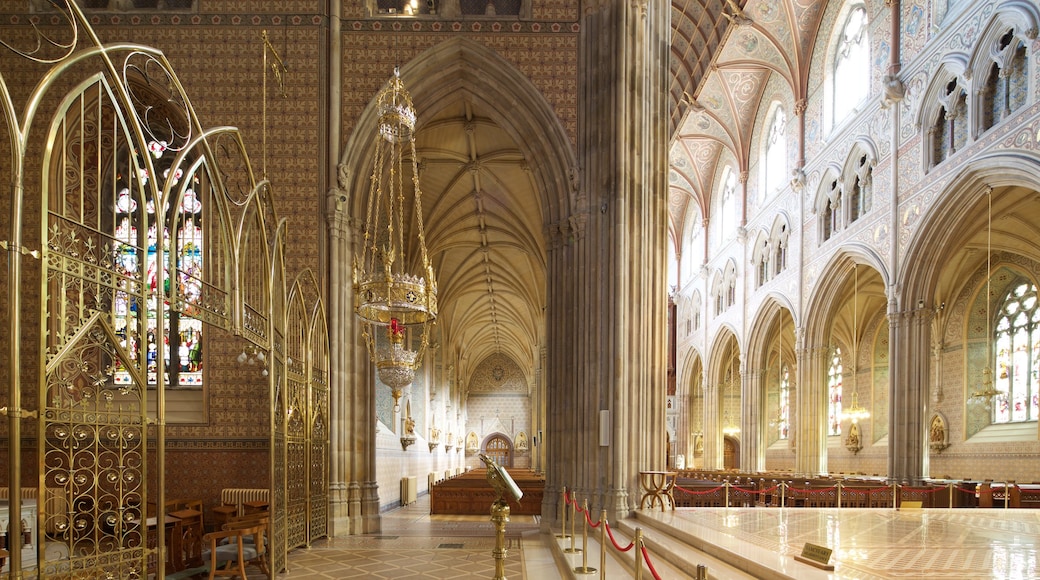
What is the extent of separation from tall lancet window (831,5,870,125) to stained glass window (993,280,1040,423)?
7.09 meters

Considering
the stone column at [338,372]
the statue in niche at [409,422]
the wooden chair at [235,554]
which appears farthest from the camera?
the statue in niche at [409,422]

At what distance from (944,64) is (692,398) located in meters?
27.2

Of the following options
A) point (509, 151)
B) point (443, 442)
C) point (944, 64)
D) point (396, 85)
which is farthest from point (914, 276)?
point (443, 442)

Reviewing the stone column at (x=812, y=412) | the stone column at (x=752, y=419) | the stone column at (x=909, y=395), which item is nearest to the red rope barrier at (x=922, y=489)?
the stone column at (x=909, y=395)

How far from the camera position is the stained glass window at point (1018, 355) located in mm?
20312

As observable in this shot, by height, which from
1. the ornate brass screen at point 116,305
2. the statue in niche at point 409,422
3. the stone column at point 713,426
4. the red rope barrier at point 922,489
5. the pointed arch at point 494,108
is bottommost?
the stone column at point 713,426

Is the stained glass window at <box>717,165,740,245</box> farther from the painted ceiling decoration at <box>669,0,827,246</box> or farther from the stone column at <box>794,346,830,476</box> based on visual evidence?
the stone column at <box>794,346,830,476</box>

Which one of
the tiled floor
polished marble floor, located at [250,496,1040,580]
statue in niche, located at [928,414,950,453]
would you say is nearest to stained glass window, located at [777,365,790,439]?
statue in niche, located at [928,414,950,453]

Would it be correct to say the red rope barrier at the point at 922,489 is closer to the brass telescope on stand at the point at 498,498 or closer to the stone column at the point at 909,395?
the stone column at the point at 909,395

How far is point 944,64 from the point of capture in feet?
54.4

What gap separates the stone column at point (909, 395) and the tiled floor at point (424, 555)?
364 inches

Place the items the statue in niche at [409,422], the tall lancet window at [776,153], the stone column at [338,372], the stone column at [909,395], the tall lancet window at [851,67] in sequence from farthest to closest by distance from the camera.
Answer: the tall lancet window at [776,153] → the statue in niche at [409,422] → the tall lancet window at [851,67] → the stone column at [909,395] → the stone column at [338,372]

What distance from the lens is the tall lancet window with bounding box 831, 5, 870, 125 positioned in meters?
20.8

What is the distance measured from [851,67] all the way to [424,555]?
60.3 ft
